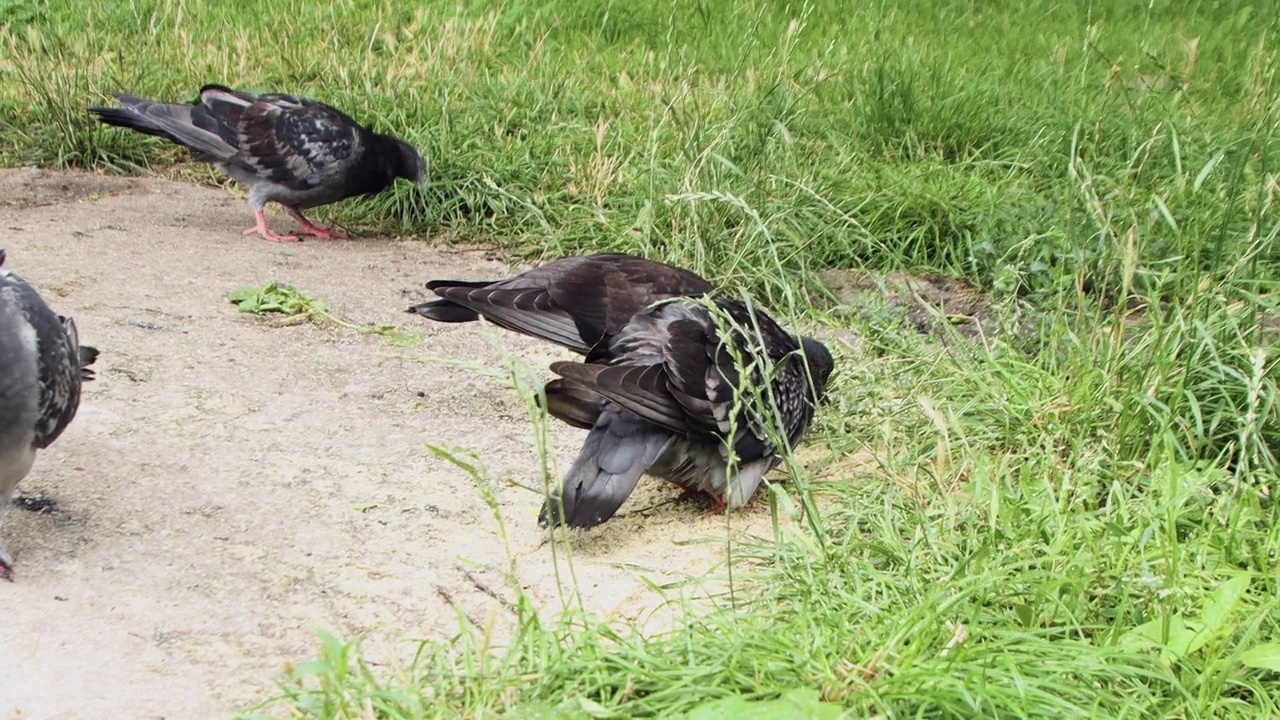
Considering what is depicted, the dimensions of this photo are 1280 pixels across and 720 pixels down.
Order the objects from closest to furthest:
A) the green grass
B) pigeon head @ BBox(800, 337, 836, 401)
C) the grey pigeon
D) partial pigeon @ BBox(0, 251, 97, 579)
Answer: the green grass < partial pigeon @ BBox(0, 251, 97, 579) < the grey pigeon < pigeon head @ BBox(800, 337, 836, 401)

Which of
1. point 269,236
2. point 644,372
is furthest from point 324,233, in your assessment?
point 644,372

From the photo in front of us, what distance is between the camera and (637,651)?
2.44m

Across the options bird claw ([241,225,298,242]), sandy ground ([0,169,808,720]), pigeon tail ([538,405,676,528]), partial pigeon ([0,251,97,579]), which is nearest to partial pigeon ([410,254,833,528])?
pigeon tail ([538,405,676,528])

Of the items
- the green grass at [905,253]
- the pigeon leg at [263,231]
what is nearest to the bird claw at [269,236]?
the pigeon leg at [263,231]

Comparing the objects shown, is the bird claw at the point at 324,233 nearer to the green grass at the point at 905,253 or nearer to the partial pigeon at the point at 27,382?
the green grass at the point at 905,253

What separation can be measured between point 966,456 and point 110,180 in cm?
534

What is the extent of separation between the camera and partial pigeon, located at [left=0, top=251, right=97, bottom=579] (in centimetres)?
287

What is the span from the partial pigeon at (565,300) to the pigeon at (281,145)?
2.38 meters

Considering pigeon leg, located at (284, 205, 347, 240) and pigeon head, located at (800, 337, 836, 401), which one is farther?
pigeon leg, located at (284, 205, 347, 240)

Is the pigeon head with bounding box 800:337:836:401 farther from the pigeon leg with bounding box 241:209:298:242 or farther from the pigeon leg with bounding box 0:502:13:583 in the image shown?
the pigeon leg with bounding box 241:209:298:242

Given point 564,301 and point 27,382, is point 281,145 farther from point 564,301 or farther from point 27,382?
point 27,382

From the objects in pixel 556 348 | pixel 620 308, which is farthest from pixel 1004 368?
pixel 556 348

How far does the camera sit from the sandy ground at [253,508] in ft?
8.86

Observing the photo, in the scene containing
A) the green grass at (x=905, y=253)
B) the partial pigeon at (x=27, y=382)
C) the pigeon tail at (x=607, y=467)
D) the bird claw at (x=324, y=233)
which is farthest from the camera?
the bird claw at (x=324, y=233)
